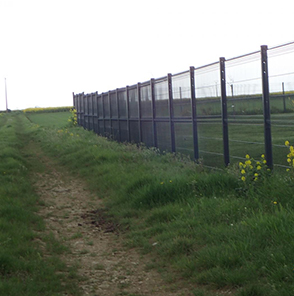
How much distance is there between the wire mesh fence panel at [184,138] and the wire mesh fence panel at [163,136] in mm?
683

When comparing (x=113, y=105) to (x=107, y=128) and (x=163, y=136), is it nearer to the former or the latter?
(x=107, y=128)

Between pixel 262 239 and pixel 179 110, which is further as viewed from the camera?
pixel 179 110

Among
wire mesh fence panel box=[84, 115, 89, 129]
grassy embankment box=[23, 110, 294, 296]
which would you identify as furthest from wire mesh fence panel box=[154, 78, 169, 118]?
wire mesh fence panel box=[84, 115, 89, 129]

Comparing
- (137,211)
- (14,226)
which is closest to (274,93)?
(137,211)

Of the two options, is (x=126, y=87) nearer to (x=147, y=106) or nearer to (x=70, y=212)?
(x=147, y=106)

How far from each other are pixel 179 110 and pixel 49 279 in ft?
22.7

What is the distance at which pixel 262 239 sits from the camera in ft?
15.3

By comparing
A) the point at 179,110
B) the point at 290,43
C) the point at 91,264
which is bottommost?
the point at 91,264

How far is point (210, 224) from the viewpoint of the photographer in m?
5.64

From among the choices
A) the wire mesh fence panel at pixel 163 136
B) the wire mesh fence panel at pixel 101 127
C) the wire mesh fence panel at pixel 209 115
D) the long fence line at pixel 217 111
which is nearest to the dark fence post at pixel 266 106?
the long fence line at pixel 217 111

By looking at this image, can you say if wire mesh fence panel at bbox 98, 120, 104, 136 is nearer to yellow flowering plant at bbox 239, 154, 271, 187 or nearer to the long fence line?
the long fence line

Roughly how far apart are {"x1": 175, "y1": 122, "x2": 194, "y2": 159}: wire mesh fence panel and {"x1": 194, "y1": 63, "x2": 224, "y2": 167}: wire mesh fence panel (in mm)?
419

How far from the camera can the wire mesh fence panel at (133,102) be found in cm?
1523

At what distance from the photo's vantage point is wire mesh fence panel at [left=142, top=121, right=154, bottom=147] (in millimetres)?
13558
